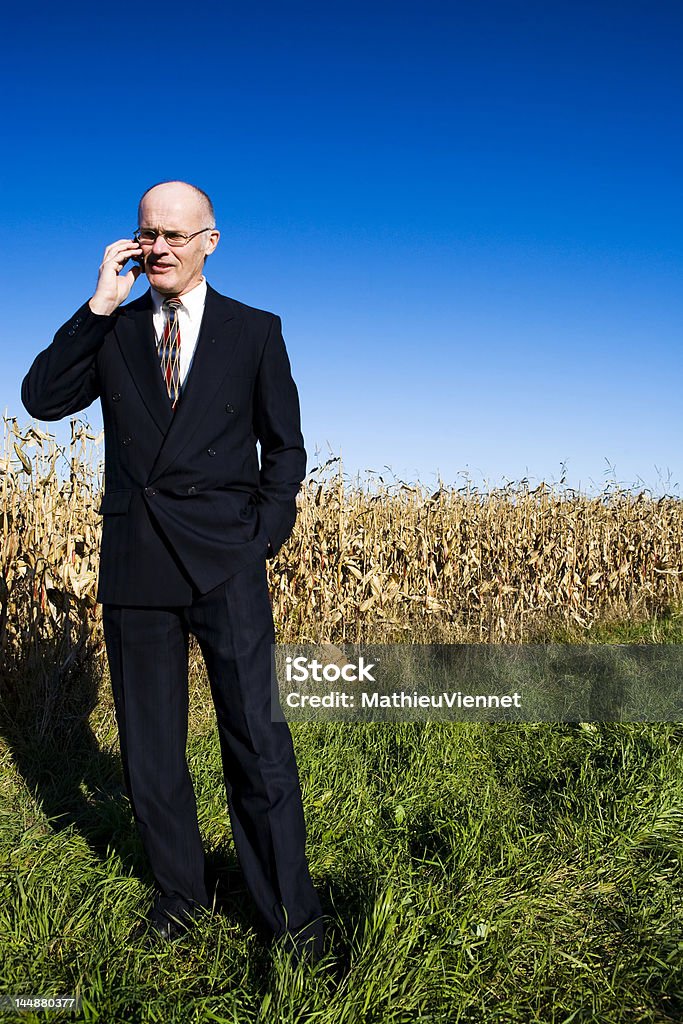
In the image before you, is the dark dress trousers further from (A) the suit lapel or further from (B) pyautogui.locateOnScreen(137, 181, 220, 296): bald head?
(B) pyautogui.locateOnScreen(137, 181, 220, 296): bald head

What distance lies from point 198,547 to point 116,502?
370mm

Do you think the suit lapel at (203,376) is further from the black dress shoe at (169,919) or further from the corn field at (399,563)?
the corn field at (399,563)

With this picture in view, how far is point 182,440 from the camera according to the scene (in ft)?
9.23

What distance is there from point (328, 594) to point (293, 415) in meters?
5.18

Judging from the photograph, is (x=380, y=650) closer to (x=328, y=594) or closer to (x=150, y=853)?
(x=328, y=594)

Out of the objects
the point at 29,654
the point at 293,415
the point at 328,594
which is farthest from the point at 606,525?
the point at 293,415

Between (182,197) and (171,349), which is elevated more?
(182,197)

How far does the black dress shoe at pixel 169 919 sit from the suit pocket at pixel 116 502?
149 centimetres

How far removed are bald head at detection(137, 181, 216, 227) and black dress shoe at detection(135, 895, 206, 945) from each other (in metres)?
2.51

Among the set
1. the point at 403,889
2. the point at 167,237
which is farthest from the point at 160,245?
the point at 403,889

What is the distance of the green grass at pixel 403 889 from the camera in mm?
2613

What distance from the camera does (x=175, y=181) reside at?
110 inches

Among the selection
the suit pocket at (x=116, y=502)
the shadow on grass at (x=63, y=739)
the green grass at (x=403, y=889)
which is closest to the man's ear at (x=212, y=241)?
the suit pocket at (x=116, y=502)

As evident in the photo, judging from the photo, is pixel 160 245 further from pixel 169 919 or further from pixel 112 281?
pixel 169 919
